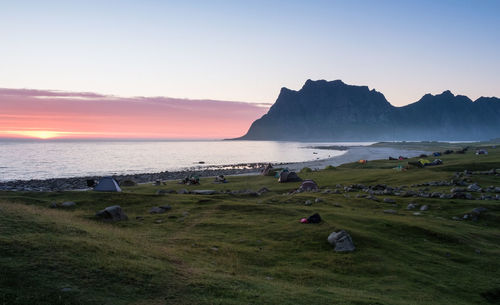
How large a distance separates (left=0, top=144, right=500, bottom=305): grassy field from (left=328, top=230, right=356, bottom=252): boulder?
0.54m

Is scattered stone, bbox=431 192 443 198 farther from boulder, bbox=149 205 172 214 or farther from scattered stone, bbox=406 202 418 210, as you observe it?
boulder, bbox=149 205 172 214

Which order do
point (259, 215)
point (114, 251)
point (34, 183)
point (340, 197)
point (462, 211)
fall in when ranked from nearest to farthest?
1. point (114, 251)
2. point (259, 215)
3. point (462, 211)
4. point (340, 197)
5. point (34, 183)

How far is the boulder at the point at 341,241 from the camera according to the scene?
74.6 ft

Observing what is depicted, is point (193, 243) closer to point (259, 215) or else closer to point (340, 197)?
point (259, 215)

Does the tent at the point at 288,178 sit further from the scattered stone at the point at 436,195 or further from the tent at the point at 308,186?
the scattered stone at the point at 436,195

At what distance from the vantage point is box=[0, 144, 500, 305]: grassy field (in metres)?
13.6

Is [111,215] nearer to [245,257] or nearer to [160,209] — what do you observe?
[160,209]

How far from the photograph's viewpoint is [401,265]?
21.0 metres

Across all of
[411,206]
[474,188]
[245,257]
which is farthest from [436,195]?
[245,257]

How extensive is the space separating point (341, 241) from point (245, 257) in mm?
6951

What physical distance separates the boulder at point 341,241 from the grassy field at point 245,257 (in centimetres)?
54

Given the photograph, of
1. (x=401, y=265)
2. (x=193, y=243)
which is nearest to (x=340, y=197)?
(x=401, y=265)

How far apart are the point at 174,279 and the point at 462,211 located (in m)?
31.9

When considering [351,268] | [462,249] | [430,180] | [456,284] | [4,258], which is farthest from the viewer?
[430,180]
